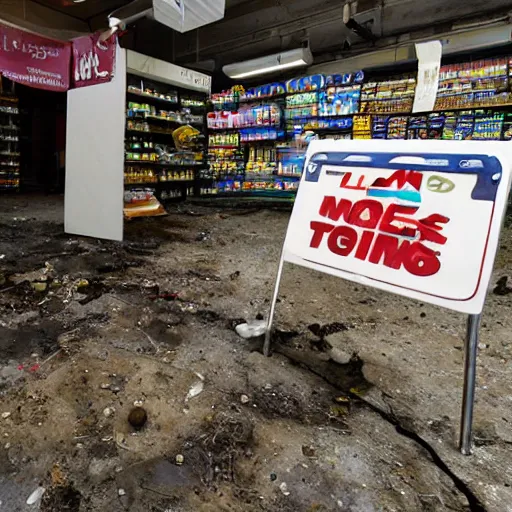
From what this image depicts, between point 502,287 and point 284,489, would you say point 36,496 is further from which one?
point 502,287

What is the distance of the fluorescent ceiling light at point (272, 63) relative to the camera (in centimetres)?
689

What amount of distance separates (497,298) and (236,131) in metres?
6.03

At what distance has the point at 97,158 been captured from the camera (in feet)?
13.8

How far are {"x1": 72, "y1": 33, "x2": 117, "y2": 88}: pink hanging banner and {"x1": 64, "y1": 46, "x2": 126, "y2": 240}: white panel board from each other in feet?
0.23

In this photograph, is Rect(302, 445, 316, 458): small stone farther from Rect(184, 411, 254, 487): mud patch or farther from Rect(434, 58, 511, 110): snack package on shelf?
Rect(434, 58, 511, 110): snack package on shelf

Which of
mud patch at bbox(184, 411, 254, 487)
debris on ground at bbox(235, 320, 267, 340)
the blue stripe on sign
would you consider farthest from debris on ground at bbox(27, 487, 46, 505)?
the blue stripe on sign

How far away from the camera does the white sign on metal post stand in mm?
1327

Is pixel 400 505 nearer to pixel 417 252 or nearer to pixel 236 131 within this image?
pixel 417 252

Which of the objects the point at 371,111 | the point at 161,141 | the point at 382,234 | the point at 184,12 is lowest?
the point at 382,234

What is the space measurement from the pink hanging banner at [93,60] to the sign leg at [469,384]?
408 cm

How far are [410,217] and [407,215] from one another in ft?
0.05

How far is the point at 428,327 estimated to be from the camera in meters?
2.40

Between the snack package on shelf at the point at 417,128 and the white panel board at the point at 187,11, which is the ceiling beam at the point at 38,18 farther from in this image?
the snack package on shelf at the point at 417,128

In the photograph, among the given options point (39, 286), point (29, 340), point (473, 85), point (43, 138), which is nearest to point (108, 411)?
point (29, 340)
